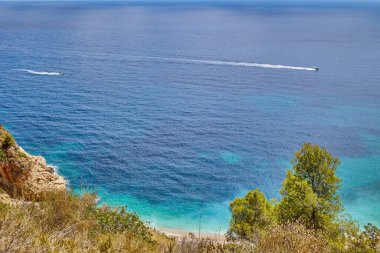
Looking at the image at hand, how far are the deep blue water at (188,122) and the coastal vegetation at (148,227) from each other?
15.1 m

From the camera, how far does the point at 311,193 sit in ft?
125

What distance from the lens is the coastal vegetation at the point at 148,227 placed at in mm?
20531

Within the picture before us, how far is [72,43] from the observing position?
7003 inches

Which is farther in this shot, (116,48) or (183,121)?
(116,48)

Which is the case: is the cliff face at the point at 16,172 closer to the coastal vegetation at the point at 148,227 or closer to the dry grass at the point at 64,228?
the coastal vegetation at the point at 148,227

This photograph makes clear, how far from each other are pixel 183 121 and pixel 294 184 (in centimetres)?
5494

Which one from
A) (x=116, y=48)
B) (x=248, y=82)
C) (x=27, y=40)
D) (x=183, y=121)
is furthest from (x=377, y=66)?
(x=27, y=40)

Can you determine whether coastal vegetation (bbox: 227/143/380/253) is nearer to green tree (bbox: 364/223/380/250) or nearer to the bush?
green tree (bbox: 364/223/380/250)

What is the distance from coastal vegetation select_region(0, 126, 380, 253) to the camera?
20531mm

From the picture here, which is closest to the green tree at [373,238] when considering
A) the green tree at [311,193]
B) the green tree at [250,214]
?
the green tree at [311,193]

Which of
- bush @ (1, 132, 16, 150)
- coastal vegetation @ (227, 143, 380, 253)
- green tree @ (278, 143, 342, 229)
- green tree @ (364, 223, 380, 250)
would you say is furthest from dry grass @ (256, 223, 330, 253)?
bush @ (1, 132, 16, 150)

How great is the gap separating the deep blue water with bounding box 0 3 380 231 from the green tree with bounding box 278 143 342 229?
22.0 m

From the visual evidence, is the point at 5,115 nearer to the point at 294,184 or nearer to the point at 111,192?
the point at 111,192

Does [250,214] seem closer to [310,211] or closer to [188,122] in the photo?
[310,211]
